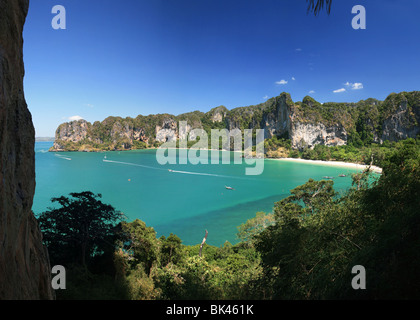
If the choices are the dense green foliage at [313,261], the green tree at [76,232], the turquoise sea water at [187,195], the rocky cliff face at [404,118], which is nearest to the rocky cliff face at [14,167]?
the dense green foliage at [313,261]

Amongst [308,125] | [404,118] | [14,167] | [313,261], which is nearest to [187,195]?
[313,261]

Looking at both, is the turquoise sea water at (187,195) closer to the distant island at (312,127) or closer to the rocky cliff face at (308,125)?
the distant island at (312,127)

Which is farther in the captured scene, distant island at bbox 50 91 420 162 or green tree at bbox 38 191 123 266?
distant island at bbox 50 91 420 162

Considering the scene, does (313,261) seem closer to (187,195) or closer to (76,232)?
(76,232)

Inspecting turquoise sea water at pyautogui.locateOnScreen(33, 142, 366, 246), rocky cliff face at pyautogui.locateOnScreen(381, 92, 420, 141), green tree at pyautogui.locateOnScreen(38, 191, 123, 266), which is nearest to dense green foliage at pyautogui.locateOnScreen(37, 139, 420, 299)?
green tree at pyautogui.locateOnScreen(38, 191, 123, 266)

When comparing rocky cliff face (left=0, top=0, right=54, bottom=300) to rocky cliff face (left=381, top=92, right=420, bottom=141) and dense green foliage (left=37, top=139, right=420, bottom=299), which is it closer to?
dense green foliage (left=37, top=139, right=420, bottom=299)
